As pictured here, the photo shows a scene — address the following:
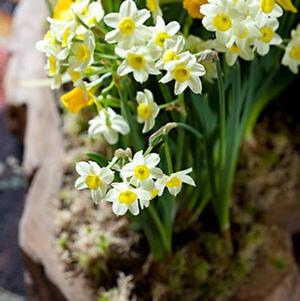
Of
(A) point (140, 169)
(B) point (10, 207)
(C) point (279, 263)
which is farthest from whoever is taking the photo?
(B) point (10, 207)

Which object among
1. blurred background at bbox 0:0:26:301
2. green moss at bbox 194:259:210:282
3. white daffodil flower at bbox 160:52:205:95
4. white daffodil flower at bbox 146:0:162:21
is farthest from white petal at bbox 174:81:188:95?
blurred background at bbox 0:0:26:301

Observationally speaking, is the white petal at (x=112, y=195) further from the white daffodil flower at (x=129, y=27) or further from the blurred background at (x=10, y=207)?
the blurred background at (x=10, y=207)

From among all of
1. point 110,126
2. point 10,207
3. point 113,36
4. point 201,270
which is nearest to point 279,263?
point 201,270

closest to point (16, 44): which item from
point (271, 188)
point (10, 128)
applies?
point (10, 128)

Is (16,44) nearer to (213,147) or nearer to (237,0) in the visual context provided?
(213,147)

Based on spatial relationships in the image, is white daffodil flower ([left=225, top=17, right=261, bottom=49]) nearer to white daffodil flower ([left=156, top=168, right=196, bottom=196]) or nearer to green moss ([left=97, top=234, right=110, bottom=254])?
white daffodil flower ([left=156, top=168, right=196, bottom=196])

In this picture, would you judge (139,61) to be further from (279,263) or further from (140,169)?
(279,263)
